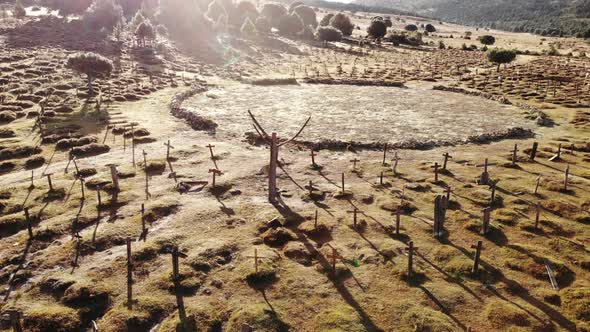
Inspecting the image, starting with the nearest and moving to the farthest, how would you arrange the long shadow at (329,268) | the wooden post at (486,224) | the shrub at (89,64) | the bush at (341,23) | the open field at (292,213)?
the long shadow at (329,268), the open field at (292,213), the wooden post at (486,224), the shrub at (89,64), the bush at (341,23)

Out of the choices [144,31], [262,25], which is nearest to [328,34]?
[262,25]

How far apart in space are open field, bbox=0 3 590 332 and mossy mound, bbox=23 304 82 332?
3.3 inches

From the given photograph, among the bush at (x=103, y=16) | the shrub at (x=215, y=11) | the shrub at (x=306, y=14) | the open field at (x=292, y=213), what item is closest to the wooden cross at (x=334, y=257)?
the open field at (x=292, y=213)

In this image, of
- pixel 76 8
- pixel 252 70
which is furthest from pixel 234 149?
pixel 76 8

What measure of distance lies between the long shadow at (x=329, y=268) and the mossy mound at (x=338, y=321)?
0.30 meters

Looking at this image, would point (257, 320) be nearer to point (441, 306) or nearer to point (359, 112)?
point (441, 306)

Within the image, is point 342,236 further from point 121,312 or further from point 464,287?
point 121,312

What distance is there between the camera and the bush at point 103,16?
123 m

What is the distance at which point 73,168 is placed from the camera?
3703cm

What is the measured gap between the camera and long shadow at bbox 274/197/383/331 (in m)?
19.6

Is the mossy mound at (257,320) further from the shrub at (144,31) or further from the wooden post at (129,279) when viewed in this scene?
the shrub at (144,31)

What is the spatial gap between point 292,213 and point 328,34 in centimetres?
11496

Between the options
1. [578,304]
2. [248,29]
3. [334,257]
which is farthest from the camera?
[248,29]

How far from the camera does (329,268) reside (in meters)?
23.5
